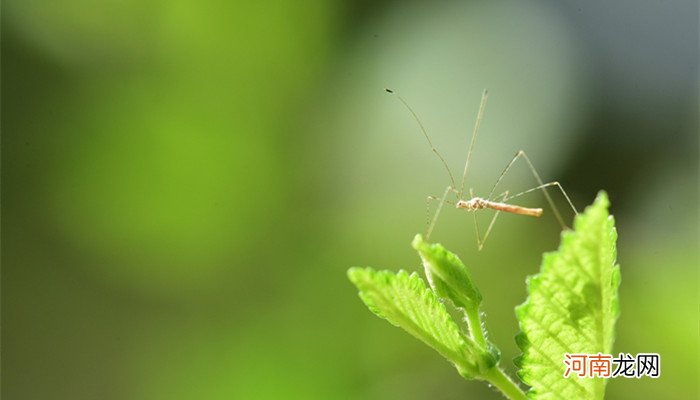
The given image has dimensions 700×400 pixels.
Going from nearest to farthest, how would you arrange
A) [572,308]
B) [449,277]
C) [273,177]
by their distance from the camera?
1. [572,308]
2. [449,277]
3. [273,177]

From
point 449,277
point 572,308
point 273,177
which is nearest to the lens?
point 572,308

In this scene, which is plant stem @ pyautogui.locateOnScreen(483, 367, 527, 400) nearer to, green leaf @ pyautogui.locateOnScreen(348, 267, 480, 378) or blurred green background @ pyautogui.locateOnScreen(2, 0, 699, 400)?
green leaf @ pyautogui.locateOnScreen(348, 267, 480, 378)

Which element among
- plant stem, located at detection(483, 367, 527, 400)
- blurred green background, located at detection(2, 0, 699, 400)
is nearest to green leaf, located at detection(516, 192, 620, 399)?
plant stem, located at detection(483, 367, 527, 400)

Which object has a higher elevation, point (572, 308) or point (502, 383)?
point (572, 308)

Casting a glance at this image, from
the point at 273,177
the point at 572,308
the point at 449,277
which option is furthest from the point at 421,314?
the point at 273,177

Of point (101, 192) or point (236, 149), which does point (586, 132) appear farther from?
point (101, 192)

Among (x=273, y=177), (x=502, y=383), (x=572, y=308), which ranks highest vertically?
(x=572, y=308)

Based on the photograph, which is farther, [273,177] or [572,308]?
[273,177]

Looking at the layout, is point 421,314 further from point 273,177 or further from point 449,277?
point 273,177
